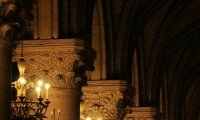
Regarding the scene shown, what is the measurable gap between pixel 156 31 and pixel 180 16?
245cm

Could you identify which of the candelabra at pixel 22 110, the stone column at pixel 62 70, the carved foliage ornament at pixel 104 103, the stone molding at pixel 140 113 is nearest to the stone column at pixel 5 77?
the candelabra at pixel 22 110

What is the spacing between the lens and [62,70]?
1572cm

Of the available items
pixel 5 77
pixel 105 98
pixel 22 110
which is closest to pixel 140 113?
pixel 105 98

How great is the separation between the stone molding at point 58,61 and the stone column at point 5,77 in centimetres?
522

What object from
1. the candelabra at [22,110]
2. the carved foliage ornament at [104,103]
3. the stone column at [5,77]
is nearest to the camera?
the stone column at [5,77]

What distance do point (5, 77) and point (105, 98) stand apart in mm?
9703

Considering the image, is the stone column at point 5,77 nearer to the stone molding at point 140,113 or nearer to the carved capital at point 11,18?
the carved capital at point 11,18

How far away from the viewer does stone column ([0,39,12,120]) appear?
10242mm

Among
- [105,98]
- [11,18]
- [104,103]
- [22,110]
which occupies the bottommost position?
[22,110]

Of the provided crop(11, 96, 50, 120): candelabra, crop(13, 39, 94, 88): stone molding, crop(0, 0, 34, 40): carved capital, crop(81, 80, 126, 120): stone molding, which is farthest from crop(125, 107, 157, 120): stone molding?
crop(0, 0, 34, 40): carved capital

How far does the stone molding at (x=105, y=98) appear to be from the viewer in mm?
19703

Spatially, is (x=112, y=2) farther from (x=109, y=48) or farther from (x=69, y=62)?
(x=69, y=62)

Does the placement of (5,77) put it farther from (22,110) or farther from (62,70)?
(62,70)

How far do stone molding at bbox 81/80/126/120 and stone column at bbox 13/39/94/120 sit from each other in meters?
3.73
